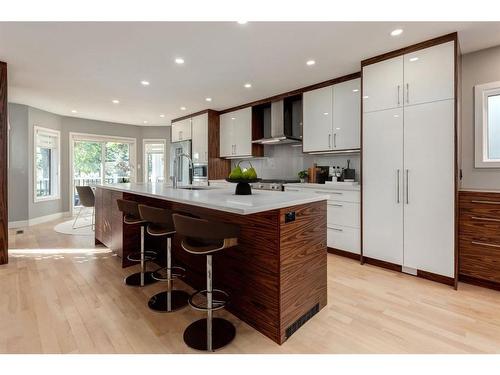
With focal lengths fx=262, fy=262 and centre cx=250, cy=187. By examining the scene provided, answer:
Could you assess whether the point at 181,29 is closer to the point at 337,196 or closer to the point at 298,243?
the point at 298,243

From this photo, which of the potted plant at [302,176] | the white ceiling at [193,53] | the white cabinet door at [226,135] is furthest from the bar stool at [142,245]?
the white cabinet door at [226,135]

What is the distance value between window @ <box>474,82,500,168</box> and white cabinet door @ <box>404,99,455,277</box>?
0.75 metres

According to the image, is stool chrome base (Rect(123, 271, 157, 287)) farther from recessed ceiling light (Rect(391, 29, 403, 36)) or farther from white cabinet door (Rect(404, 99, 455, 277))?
recessed ceiling light (Rect(391, 29, 403, 36))

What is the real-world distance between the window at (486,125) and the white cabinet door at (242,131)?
3357 mm

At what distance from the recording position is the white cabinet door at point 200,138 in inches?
228

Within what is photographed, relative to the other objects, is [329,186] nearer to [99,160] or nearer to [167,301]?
[167,301]

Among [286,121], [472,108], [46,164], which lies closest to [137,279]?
[286,121]

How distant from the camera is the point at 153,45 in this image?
2773mm

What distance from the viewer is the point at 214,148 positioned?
580cm

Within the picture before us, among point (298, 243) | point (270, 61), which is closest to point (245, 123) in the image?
point (270, 61)

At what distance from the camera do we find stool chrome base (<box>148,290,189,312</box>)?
2.11m

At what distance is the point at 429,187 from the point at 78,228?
5.80m

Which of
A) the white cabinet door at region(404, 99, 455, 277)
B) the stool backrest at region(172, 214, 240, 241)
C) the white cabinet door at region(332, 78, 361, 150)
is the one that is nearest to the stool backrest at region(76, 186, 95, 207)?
the stool backrest at region(172, 214, 240, 241)
